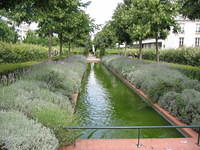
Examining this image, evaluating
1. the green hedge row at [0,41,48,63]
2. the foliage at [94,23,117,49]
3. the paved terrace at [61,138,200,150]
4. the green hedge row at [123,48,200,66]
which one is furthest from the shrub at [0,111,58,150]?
the foliage at [94,23,117,49]

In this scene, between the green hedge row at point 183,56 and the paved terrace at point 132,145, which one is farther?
the green hedge row at point 183,56

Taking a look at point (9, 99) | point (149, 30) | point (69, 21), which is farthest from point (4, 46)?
point (9, 99)

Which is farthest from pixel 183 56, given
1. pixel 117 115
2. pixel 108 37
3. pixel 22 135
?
pixel 22 135

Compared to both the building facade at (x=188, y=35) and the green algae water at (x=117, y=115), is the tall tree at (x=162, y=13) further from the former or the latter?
the building facade at (x=188, y=35)

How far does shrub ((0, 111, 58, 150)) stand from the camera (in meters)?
3.01

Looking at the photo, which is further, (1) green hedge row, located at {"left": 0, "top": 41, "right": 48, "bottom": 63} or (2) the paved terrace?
(1) green hedge row, located at {"left": 0, "top": 41, "right": 48, "bottom": 63}

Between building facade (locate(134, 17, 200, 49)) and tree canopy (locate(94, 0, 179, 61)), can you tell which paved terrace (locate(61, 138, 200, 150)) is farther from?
building facade (locate(134, 17, 200, 49))

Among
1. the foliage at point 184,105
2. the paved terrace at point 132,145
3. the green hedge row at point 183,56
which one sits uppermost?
the green hedge row at point 183,56

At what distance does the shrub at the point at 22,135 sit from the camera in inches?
118

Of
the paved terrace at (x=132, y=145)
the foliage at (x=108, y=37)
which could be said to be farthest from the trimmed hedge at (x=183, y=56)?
the paved terrace at (x=132, y=145)

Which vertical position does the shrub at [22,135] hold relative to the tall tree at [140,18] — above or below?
below

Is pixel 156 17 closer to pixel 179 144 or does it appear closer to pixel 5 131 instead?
pixel 179 144

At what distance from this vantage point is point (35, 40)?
56344mm

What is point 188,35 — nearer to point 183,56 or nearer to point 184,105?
point 183,56
